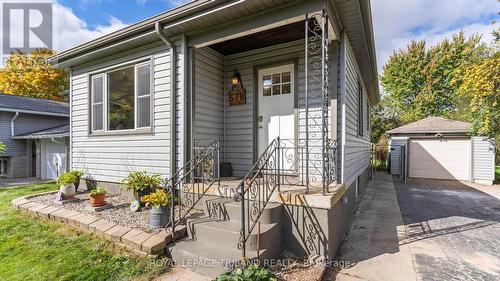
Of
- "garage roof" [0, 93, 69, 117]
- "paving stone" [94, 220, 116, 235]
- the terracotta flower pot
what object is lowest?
"paving stone" [94, 220, 116, 235]

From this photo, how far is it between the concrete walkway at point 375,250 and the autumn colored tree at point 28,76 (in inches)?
884

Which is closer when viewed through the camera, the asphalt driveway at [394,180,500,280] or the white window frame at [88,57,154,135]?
the asphalt driveway at [394,180,500,280]

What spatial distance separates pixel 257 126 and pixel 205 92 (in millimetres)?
1295

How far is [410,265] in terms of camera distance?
10.4 ft

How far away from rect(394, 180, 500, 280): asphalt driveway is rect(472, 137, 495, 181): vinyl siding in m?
4.02

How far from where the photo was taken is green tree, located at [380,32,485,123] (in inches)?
854

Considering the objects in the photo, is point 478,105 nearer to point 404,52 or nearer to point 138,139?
point 138,139

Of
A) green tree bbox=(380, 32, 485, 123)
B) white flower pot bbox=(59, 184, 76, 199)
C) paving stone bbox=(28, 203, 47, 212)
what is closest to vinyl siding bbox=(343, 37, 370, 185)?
white flower pot bbox=(59, 184, 76, 199)

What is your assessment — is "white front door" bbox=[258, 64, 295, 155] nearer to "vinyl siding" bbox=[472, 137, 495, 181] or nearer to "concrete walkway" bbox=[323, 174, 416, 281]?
"concrete walkway" bbox=[323, 174, 416, 281]

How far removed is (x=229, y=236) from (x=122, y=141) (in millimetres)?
3771

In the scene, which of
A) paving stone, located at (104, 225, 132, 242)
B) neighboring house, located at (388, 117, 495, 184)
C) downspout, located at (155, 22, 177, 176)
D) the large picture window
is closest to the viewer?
paving stone, located at (104, 225, 132, 242)

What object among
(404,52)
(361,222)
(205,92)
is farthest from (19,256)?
(404,52)

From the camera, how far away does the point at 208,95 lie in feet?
16.5

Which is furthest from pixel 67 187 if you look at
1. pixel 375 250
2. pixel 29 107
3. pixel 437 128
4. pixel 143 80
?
pixel 437 128
